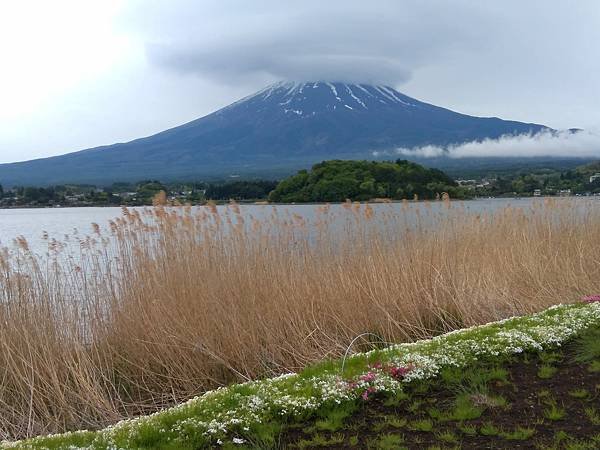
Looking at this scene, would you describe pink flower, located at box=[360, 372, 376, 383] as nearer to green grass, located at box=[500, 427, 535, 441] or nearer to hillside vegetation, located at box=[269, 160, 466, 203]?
green grass, located at box=[500, 427, 535, 441]

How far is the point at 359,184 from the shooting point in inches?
1549

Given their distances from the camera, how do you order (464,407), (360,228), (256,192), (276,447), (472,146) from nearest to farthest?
(276,447), (464,407), (360,228), (256,192), (472,146)

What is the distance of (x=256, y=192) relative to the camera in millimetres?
51094

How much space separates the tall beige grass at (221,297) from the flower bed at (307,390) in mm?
1841

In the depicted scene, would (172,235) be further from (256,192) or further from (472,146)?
(472,146)

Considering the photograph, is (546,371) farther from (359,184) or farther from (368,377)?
(359,184)

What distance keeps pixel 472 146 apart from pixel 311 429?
564 feet

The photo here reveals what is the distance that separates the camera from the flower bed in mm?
4730

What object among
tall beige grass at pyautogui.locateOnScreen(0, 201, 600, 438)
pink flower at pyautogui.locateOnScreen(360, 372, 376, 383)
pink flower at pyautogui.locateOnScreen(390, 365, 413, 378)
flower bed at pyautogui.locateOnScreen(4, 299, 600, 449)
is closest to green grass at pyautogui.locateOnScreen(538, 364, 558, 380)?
flower bed at pyautogui.locateOnScreen(4, 299, 600, 449)

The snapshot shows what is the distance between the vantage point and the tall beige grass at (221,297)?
7.20 m

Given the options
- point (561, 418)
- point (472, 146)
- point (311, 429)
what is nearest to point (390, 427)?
point (311, 429)

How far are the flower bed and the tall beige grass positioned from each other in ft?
6.04

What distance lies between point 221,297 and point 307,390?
10.0 feet

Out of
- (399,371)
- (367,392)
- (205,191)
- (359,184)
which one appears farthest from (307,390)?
(205,191)
